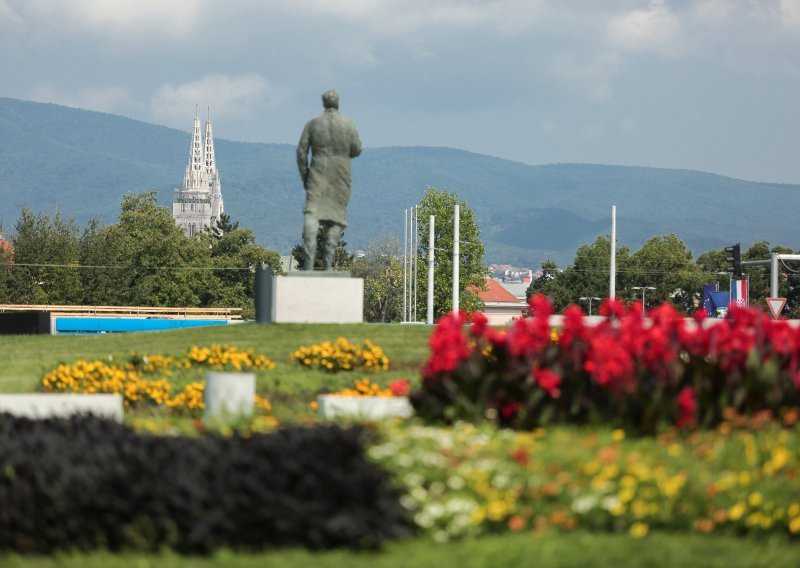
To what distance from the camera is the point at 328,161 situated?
952 inches

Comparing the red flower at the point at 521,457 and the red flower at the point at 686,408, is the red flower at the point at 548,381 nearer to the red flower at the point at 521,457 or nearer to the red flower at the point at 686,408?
the red flower at the point at 686,408

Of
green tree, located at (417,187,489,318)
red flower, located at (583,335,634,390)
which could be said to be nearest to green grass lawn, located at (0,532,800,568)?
red flower, located at (583,335,634,390)

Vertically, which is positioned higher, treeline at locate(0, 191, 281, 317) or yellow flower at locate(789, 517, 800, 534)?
treeline at locate(0, 191, 281, 317)

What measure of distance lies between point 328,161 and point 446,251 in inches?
2454

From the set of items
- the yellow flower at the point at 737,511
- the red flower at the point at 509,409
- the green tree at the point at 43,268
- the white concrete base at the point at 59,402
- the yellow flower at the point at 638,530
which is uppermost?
the green tree at the point at 43,268

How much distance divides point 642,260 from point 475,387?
11707 cm

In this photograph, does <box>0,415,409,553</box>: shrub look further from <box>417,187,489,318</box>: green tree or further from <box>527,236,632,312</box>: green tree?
<box>527,236,632,312</box>: green tree

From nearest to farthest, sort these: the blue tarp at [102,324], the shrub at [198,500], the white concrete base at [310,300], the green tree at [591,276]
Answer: the shrub at [198,500] < the white concrete base at [310,300] < the blue tarp at [102,324] < the green tree at [591,276]

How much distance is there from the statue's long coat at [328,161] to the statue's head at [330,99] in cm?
11

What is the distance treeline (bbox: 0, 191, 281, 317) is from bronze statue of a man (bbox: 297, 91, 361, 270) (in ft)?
181

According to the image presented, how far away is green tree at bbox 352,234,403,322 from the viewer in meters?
119

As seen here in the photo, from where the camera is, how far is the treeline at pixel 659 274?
117688 millimetres

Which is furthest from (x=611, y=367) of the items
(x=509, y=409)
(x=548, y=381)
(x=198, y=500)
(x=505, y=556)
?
(x=198, y=500)

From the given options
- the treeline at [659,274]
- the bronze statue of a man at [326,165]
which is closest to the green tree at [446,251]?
the treeline at [659,274]
